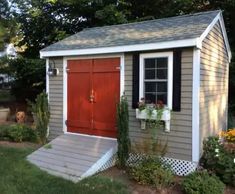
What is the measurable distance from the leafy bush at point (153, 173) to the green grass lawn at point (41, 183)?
427mm

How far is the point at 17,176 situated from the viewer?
Result: 276 inches

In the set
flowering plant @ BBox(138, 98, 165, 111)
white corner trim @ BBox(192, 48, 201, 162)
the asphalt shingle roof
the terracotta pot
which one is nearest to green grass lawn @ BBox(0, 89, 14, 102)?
the terracotta pot

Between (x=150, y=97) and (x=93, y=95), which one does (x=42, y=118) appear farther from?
(x=150, y=97)

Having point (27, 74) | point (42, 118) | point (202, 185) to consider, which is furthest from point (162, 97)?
point (27, 74)

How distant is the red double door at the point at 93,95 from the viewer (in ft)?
28.6

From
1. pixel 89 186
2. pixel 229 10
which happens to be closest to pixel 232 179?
pixel 89 186

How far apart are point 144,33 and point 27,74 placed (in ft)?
28.0

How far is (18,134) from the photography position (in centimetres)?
991

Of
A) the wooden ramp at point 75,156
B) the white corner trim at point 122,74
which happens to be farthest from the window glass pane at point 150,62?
the wooden ramp at point 75,156

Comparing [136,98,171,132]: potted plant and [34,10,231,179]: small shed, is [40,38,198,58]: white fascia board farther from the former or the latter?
[136,98,171,132]: potted plant

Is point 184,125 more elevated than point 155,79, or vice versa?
point 155,79

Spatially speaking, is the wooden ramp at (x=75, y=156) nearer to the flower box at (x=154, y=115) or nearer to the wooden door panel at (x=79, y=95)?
the wooden door panel at (x=79, y=95)

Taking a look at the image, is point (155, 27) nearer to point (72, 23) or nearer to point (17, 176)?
point (17, 176)

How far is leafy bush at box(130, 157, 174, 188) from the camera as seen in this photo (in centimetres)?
655
